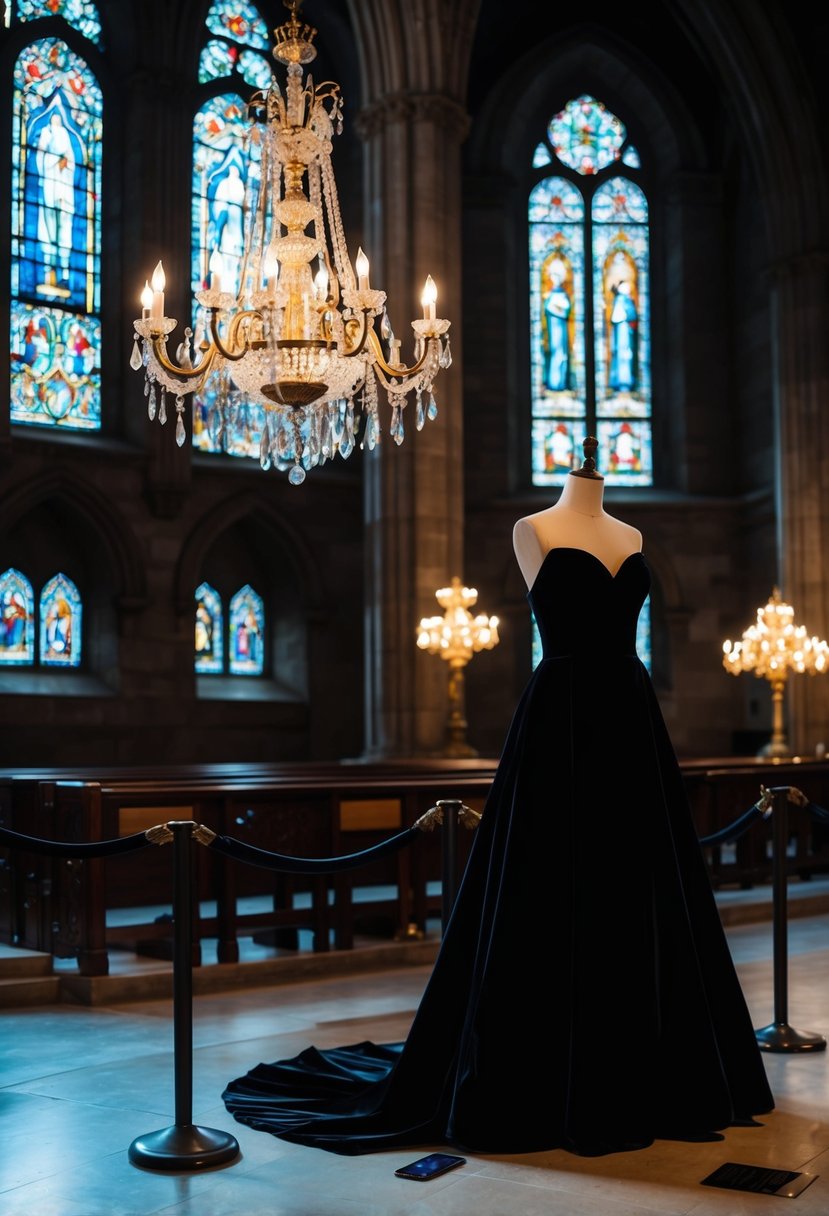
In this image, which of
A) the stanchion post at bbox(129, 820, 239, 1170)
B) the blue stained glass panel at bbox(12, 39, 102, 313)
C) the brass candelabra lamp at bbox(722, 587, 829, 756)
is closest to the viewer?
the stanchion post at bbox(129, 820, 239, 1170)

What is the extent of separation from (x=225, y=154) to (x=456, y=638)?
7.41 metres

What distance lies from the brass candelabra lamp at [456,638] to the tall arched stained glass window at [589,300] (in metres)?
6.32

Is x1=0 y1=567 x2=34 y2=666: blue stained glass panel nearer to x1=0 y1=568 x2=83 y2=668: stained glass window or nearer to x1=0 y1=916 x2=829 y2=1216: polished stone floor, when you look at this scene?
x1=0 y1=568 x2=83 y2=668: stained glass window

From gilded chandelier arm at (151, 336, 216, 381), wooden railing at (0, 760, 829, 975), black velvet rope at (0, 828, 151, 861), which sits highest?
gilded chandelier arm at (151, 336, 216, 381)

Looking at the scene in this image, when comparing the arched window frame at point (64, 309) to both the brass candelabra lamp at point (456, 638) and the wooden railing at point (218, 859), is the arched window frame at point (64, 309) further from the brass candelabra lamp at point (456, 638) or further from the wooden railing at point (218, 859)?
the wooden railing at point (218, 859)

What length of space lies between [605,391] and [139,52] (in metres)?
7.13

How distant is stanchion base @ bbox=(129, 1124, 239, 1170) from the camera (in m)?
3.55

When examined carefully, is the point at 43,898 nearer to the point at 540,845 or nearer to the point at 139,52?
the point at 540,845

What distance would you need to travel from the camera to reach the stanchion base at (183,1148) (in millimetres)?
3555

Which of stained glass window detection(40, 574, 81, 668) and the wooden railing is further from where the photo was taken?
stained glass window detection(40, 574, 81, 668)

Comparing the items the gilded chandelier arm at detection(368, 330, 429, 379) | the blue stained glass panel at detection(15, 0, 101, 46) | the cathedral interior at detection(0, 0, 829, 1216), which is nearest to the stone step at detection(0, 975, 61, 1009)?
the cathedral interior at detection(0, 0, 829, 1216)

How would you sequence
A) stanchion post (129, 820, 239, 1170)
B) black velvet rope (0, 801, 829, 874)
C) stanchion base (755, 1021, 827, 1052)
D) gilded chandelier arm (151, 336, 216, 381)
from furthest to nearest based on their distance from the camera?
1. gilded chandelier arm (151, 336, 216, 381)
2. stanchion base (755, 1021, 827, 1052)
3. black velvet rope (0, 801, 829, 874)
4. stanchion post (129, 820, 239, 1170)

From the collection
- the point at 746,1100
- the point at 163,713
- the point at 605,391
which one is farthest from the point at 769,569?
the point at 746,1100

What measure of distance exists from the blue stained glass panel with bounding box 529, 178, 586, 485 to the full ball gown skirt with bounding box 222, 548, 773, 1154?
583 inches
